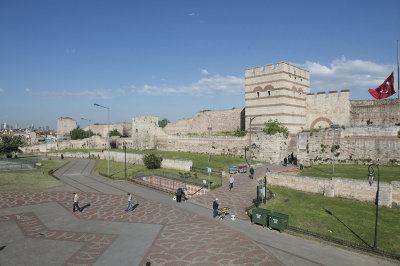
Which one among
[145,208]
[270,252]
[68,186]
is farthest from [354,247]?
[68,186]

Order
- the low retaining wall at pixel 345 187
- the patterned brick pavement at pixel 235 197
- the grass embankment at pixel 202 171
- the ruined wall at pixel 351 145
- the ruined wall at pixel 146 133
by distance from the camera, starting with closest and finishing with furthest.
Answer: the low retaining wall at pixel 345 187 → the patterned brick pavement at pixel 235 197 → the ruined wall at pixel 351 145 → the grass embankment at pixel 202 171 → the ruined wall at pixel 146 133

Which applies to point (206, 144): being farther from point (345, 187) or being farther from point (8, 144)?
point (8, 144)

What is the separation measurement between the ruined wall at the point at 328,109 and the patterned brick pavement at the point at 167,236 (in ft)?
88.2

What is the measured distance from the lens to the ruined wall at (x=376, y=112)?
30.1 m

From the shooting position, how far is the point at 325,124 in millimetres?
35906

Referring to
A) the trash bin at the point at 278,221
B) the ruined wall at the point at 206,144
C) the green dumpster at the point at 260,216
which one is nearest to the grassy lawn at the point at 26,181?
the green dumpster at the point at 260,216

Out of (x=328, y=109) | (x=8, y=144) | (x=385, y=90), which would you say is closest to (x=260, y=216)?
(x=385, y=90)

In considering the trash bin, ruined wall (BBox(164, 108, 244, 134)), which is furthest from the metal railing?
the trash bin

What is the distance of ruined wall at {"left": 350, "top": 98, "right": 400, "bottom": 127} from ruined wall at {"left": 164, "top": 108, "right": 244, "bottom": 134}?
692 inches

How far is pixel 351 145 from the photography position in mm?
27578

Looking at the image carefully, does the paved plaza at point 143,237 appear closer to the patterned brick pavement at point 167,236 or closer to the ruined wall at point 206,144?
the patterned brick pavement at point 167,236

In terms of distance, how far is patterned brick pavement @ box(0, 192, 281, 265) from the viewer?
10.7 m

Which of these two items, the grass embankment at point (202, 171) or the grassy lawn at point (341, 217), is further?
the grass embankment at point (202, 171)

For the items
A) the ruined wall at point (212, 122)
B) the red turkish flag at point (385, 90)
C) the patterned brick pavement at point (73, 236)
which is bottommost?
the patterned brick pavement at point (73, 236)
